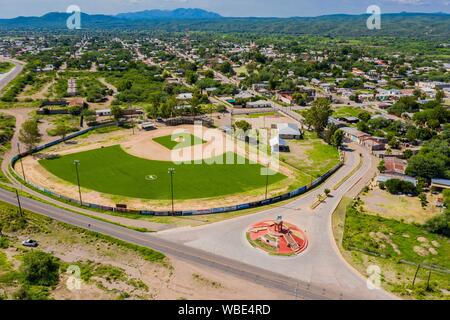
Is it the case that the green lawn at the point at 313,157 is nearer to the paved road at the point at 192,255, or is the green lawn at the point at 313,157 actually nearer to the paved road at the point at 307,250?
the paved road at the point at 307,250

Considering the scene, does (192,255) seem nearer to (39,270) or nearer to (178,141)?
(39,270)

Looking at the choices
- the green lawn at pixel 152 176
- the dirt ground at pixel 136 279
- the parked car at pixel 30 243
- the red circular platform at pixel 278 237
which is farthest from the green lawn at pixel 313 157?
the parked car at pixel 30 243

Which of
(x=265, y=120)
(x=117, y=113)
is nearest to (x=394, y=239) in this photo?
(x=265, y=120)

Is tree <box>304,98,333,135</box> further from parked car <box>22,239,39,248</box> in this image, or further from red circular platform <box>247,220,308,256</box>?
parked car <box>22,239,39,248</box>

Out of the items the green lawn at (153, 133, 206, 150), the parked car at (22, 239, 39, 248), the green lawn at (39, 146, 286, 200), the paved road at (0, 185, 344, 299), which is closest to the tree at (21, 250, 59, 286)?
the parked car at (22, 239, 39, 248)
